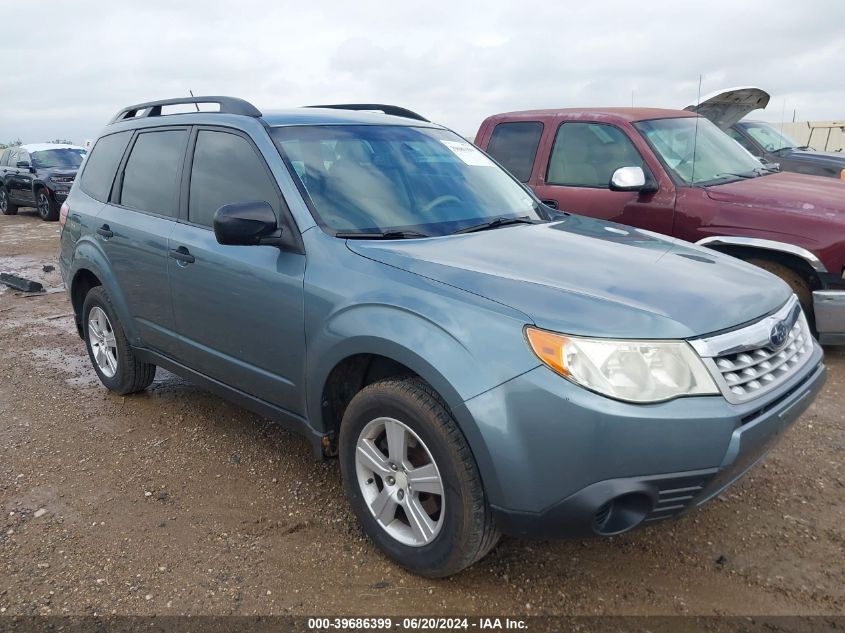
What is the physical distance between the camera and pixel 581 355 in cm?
218

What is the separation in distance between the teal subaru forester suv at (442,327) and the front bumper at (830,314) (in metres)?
1.89

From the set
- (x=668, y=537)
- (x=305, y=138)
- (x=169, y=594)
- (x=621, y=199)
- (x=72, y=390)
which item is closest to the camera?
(x=169, y=594)

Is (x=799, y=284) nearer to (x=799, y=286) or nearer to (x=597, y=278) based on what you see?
(x=799, y=286)

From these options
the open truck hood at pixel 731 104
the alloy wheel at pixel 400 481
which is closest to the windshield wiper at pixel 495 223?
the alloy wheel at pixel 400 481

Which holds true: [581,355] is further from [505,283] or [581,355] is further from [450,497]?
[450,497]

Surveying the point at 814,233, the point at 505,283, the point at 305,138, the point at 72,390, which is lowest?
the point at 72,390

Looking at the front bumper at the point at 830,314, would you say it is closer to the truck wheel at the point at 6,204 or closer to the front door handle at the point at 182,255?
the front door handle at the point at 182,255

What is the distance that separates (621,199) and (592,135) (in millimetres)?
706

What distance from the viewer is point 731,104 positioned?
823cm

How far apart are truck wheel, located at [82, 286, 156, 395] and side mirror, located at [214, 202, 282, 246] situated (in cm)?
189

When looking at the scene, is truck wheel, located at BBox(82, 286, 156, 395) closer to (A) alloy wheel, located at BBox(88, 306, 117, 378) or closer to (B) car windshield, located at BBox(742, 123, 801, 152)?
(A) alloy wheel, located at BBox(88, 306, 117, 378)

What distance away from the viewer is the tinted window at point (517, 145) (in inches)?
245

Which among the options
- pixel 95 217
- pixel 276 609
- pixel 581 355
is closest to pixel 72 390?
pixel 95 217

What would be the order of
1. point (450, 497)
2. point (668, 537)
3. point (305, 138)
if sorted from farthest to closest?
point (305, 138) < point (668, 537) < point (450, 497)
